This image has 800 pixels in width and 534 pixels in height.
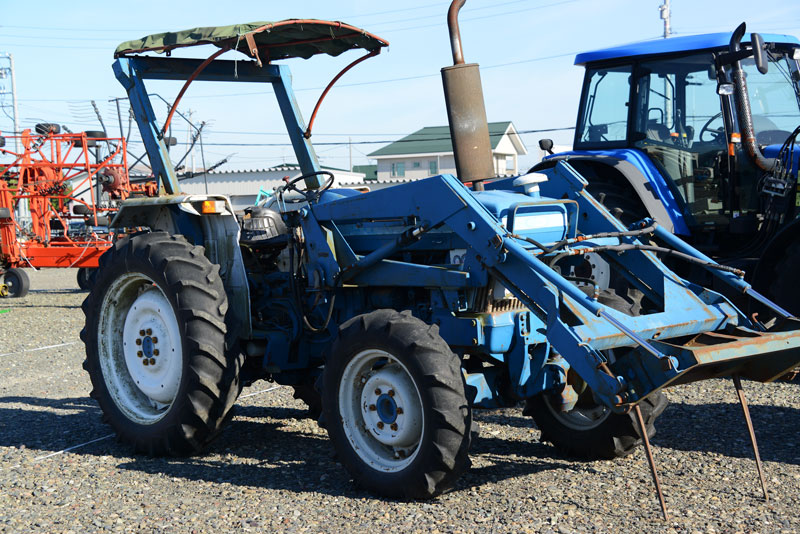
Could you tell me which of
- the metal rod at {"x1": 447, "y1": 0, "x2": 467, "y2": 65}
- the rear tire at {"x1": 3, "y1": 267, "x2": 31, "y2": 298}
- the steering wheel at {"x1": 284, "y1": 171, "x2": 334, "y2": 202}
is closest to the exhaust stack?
the metal rod at {"x1": 447, "y1": 0, "x2": 467, "y2": 65}

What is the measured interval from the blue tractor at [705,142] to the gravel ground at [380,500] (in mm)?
1782

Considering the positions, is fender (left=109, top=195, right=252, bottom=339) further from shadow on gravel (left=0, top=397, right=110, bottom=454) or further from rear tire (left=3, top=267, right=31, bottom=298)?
rear tire (left=3, top=267, right=31, bottom=298)

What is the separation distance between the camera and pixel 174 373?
18.1ft

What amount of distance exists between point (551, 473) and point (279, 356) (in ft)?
6.13

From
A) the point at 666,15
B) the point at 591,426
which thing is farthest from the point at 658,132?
the point at 666,15

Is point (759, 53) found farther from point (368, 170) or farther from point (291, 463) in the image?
point (368, 170)

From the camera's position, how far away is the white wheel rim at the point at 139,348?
5.57 meters

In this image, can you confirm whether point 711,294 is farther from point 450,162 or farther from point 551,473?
point 450,162

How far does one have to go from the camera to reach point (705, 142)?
8258 millimetres

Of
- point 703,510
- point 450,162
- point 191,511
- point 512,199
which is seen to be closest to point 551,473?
point 703,510

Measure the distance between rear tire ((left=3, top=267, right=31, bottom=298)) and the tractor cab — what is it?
1289cm

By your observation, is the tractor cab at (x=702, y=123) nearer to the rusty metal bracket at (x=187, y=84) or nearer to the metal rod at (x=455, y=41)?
the metal rod at (x=455, y=41)

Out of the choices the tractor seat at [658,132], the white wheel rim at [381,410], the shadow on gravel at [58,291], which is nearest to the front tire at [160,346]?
the white wheel rim at [381,410]

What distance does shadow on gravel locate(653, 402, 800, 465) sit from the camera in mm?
5291
